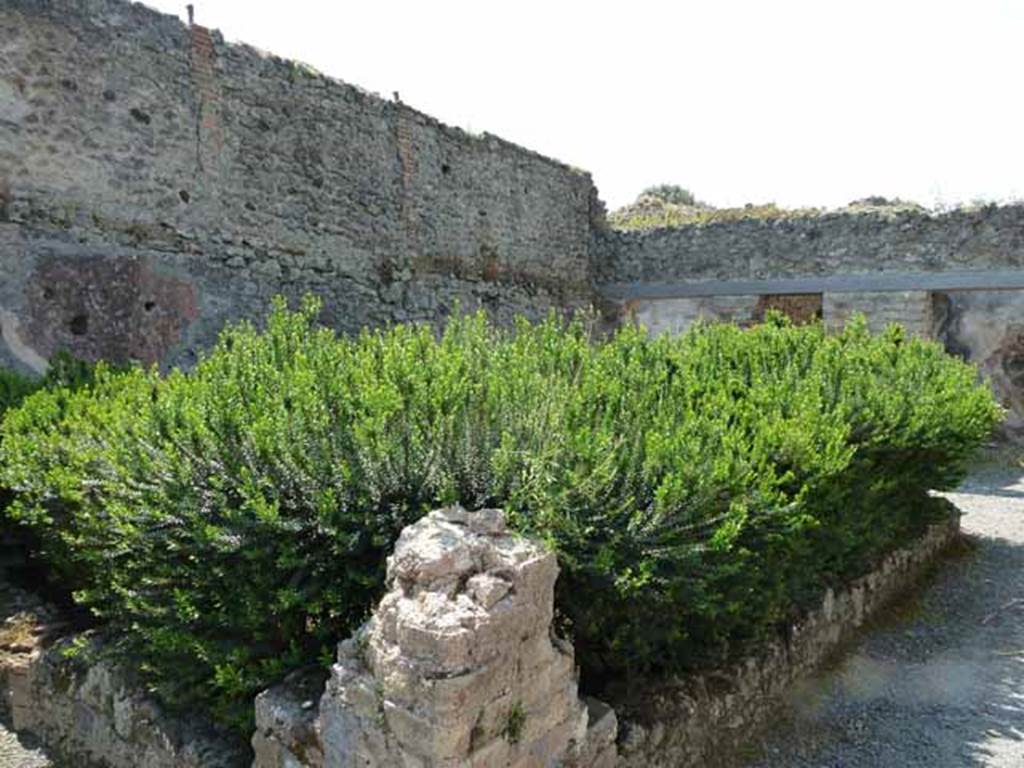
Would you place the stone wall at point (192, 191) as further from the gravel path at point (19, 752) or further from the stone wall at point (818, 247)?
the gravel path at point (19, 752)

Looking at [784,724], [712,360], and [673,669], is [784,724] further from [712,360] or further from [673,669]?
[712,360]

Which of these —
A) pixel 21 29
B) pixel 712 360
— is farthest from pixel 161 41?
pixel 712 360

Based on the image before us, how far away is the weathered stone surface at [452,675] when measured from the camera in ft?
Result: 7.27

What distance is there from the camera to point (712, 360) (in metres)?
5.80

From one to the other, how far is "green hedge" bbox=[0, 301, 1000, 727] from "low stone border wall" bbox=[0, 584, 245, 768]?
0.49 ft

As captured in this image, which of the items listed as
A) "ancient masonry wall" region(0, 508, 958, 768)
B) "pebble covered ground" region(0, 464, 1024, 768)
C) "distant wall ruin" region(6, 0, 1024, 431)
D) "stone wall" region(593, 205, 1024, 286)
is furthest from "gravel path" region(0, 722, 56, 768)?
"stone wall" region(593, 205, 1024, 286)

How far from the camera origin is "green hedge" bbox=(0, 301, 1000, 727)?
9.37ft

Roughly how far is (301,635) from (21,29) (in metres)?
6.66

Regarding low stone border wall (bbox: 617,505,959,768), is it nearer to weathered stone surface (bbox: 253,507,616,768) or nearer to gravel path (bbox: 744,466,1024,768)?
gravel path (bbox: 744,466,1024,768)

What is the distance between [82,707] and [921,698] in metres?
3.96

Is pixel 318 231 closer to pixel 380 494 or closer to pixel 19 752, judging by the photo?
pixel 19 752

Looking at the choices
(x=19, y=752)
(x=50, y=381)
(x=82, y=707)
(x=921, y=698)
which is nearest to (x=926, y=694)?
(x=921, y=698)

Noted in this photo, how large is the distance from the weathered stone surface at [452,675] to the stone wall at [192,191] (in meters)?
5.89

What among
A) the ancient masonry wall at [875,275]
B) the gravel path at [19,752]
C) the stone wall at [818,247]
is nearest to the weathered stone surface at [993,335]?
the ancient masonry wall at [875,275]
